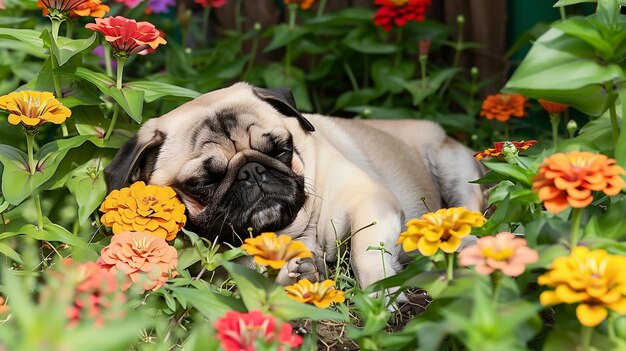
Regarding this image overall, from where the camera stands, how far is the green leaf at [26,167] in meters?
2.82

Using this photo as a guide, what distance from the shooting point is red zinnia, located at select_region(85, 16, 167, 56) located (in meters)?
2.92

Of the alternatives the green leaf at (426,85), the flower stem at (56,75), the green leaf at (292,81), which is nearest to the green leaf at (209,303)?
the flower stem at (56,75)

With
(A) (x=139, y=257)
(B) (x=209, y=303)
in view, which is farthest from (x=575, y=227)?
(A) (x=139, y=257)

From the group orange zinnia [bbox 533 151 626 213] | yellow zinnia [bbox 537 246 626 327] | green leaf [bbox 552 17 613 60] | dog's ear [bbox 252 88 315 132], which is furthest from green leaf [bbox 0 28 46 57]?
yellow zinnia [bbox 537 246 626 327]

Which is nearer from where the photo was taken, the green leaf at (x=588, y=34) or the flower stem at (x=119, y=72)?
the green leaf at (x=588, y=34)

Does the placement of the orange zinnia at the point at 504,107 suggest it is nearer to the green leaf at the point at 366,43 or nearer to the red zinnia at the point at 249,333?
the green leaf at the point at 366,43

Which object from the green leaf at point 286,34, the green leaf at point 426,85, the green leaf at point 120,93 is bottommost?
the green leaf at point 426,85

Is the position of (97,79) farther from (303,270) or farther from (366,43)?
(366,43)

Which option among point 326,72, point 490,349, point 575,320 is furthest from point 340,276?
point 326,72

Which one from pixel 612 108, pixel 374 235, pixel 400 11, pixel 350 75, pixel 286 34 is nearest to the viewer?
pixel 612 108

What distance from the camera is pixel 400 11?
14.2 ft

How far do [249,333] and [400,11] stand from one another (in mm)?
2750

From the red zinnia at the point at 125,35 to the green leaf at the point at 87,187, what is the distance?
1.48 ft

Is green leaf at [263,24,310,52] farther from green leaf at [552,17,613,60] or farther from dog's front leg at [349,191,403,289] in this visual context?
green leaf at [552,17,613,60]
